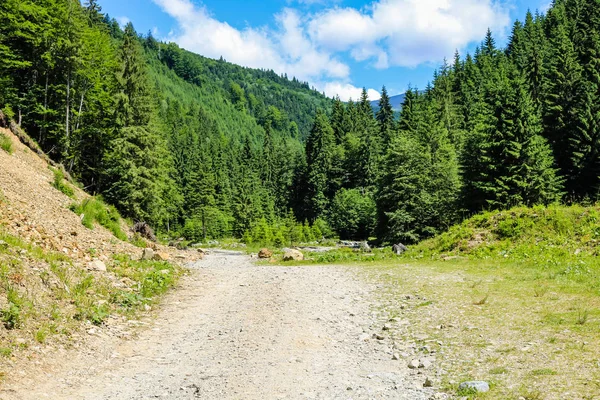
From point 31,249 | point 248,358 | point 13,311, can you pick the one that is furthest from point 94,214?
point 248,358

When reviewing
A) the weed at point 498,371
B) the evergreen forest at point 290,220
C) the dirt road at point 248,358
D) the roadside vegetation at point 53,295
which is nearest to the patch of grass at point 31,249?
the roadside vegetation at point 53,295

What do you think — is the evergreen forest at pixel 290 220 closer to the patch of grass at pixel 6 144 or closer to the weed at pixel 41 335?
the patch of grass at pixel 6 144

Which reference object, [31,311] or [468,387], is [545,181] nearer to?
[468,387]

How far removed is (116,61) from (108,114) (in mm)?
5606

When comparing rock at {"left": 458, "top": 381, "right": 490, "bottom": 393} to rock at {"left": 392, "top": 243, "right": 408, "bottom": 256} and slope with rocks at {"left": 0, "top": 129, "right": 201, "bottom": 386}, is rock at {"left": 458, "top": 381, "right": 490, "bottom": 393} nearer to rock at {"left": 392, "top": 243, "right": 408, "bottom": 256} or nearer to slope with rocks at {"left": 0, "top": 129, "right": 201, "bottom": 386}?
slope with rocks at {"left": 0, "top": 129, "right": 201, "bottom": 386}

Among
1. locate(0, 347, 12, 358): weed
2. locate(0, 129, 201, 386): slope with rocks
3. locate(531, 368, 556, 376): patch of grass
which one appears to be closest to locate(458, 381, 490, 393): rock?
locate(531, 368, 556, 376): patch of grass

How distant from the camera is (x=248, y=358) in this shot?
7.79 m

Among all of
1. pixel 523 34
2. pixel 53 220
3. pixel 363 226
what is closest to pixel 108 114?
pixel 53 220

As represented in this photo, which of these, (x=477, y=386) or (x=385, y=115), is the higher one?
(x=385, y=115)

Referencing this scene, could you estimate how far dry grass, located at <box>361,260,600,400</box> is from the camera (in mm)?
5699

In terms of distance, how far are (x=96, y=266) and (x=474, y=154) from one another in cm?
3580

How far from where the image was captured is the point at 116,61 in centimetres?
3856

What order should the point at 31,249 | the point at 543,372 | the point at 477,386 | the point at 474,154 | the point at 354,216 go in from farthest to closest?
the point at 354,216 → the point at 474,154 → the point at 31,249 → the point at 543,372 → the point at 477,386

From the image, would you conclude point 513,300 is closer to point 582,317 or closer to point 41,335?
point 582,317
